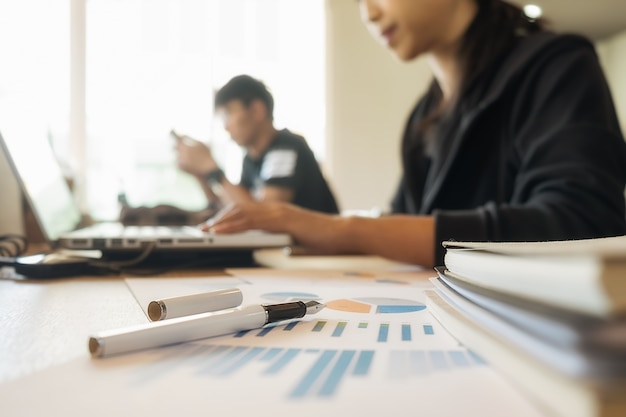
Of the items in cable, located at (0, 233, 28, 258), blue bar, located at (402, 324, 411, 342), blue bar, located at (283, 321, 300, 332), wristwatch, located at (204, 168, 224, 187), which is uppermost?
wristwatch, located at (204, 168, 224, 187)

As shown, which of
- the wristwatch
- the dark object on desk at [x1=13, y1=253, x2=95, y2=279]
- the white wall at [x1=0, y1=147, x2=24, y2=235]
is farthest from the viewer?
the wristwatch

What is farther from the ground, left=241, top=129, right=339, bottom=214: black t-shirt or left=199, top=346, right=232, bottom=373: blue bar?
left=241, top=129, right=339, bottom=214: black t-shirt

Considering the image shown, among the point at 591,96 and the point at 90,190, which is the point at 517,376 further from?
the point at 90,190

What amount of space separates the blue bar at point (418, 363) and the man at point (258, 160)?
4.37ft

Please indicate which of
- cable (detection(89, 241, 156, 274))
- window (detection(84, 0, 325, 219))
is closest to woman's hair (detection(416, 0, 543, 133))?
cable (detection(89, 241, 156, 274))

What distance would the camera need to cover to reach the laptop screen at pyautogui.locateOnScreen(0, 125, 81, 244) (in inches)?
26.1

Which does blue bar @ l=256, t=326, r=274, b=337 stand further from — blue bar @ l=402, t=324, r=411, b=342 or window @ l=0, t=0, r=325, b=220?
window @ l=0, t=0, r=325, b=220

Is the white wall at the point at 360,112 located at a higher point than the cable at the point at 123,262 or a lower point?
higher

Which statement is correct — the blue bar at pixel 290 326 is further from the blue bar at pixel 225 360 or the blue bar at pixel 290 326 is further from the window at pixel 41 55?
the window at pixel 41 55

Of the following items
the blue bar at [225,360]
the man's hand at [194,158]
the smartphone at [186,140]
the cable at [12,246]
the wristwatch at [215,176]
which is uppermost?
the smartphone at [186,140]

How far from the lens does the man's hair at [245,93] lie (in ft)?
5.98

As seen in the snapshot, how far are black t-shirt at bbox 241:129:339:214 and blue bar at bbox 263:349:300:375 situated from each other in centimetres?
135

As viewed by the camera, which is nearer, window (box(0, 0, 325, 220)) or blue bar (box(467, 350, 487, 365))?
blue bar (box(467, 350, 487, 365))

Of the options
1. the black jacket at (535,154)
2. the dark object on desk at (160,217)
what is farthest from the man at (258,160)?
the black jacket at (535,154)
